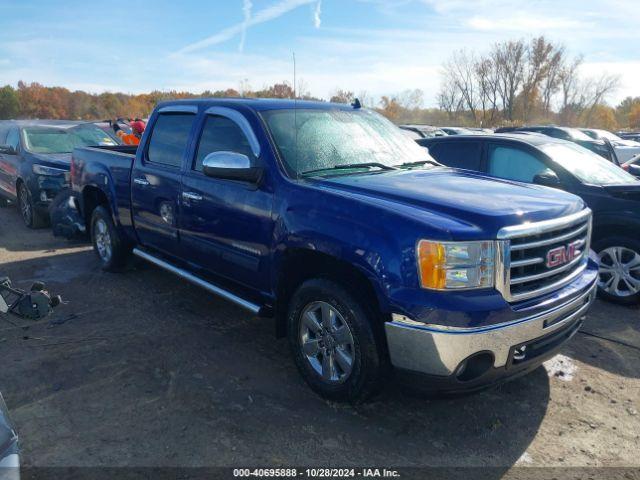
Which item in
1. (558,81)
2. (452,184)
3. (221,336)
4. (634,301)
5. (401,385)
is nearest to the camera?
(401,385)

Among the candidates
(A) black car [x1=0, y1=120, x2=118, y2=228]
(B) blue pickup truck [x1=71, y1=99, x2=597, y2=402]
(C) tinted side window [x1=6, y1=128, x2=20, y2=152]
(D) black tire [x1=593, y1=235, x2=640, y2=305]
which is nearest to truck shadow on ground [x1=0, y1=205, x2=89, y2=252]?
(A) black car [x1=0, y1=120, x2=118, y2=228]

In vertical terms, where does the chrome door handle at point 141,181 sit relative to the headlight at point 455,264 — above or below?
above

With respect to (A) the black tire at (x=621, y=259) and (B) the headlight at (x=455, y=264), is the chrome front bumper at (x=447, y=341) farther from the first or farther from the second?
(A) the black tire at (x=621, y=259)

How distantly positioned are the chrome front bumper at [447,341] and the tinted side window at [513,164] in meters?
3.20

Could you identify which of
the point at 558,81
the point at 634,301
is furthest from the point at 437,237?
the point at 558,81

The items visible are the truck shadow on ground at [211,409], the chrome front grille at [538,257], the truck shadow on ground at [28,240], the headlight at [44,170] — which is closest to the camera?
the chrome front grille at [538,257]

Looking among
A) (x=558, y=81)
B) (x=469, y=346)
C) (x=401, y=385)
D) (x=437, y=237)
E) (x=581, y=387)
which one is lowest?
(x=581, y=387)

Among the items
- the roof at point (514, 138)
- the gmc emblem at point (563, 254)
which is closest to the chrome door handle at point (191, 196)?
the gmc emblem at point (563, 254)

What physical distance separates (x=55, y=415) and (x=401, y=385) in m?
2.14

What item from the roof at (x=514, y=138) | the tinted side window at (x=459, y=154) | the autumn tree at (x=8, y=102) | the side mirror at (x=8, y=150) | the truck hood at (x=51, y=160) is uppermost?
the autumn tree at (x=8, y=102)

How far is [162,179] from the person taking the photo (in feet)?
15.1

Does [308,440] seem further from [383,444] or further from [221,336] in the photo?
[221,336]

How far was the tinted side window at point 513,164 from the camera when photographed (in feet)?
18.7

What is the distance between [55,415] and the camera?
3.14 m
